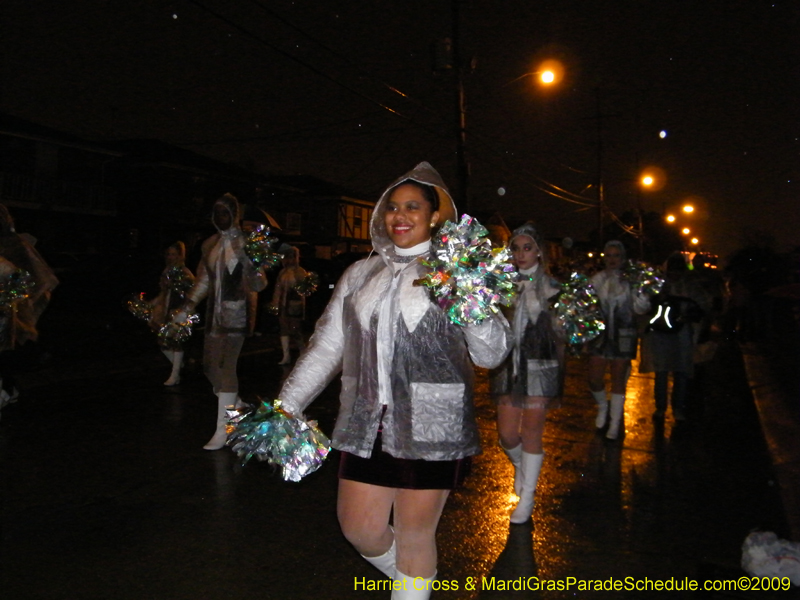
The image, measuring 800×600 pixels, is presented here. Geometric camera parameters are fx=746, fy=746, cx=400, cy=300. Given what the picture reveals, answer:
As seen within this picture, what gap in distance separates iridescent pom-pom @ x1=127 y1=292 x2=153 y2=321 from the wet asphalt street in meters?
1.70

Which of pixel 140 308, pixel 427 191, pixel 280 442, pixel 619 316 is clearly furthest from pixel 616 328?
pixel 140 308

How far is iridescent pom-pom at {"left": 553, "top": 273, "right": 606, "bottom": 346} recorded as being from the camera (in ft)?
16.8

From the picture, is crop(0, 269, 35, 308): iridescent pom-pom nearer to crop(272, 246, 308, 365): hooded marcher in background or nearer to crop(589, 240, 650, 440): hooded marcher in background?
crop(589, 240, 650, 440): hooded marcher in background

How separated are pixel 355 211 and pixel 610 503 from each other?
44310 millimetres

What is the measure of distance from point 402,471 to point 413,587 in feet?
1.49

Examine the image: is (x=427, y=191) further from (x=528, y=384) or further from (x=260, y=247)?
(x=260, y=247)

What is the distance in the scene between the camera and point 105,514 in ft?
15.6

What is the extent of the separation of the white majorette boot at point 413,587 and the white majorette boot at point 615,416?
5.02 meters

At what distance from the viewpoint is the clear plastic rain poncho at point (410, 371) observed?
9.27 feet

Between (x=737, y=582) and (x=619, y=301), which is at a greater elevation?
(x=619, y=301)

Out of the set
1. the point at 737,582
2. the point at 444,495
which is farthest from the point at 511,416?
the point at 444,495

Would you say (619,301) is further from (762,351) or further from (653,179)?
(653,179)

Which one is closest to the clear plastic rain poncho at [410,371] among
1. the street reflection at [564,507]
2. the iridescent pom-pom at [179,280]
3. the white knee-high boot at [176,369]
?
the street reflection at [564,507]

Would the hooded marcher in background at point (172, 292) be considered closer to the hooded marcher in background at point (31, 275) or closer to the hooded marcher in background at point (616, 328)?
the hooded marcher in background at point (31, 275)
